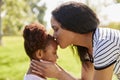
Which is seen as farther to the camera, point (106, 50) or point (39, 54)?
point (39, 54)

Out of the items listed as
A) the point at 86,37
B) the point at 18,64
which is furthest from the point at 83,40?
the point at 18,64

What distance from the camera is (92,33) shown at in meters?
2.85

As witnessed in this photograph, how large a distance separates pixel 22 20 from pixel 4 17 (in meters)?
2.39

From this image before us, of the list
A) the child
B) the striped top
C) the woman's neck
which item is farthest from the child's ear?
the striped top

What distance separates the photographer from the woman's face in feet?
9.24

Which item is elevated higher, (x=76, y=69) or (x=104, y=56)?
(x=104, y=56)

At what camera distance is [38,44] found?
284cm

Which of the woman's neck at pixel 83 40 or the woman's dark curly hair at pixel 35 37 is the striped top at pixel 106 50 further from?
the woman's dark curly hair at pixel 35 37

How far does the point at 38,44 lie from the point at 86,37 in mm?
375

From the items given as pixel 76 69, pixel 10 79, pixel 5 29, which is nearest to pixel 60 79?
pixel 10 79

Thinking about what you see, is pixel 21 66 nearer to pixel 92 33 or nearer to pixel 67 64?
pixel 67 64

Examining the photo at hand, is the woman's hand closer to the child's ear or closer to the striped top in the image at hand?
the child's ear

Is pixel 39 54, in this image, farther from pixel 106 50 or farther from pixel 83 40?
pixel 106 50

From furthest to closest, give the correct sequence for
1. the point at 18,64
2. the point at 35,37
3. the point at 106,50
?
1. the point at 18,64
2. the point at 35,37
3. the point at 106,50
